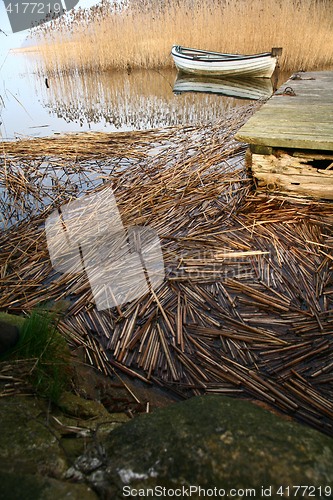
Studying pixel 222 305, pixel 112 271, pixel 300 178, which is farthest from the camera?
pixel 300 178

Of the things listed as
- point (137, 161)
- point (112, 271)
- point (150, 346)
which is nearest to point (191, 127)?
point (137, 161)

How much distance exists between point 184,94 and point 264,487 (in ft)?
30.9

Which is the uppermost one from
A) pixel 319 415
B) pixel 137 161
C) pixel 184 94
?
pixel 184 94

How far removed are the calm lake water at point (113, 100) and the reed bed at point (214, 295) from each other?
3.32m

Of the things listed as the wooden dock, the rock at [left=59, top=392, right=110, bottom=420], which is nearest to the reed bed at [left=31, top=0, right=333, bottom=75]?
the wooden dock

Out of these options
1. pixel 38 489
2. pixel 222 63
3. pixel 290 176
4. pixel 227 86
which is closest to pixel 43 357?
pixel 38 489

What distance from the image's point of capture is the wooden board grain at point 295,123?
2723 millimetres

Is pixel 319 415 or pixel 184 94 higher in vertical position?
pixel 184 94

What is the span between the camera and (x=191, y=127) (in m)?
5.70

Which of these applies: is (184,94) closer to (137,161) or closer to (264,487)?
(137,161)

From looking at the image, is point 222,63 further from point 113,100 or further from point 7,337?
point 7,337

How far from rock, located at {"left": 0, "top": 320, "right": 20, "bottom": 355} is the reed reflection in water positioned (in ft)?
17.9

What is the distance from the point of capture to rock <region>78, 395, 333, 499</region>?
67cm

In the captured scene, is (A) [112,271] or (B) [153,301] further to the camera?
(A) [112,271]
